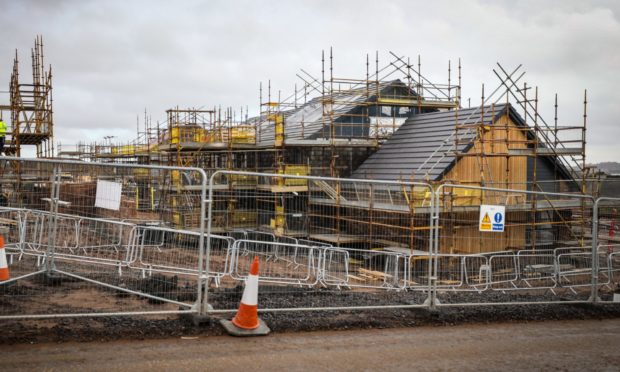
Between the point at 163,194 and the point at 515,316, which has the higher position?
the point at 163,194

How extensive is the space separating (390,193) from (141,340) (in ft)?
47.9

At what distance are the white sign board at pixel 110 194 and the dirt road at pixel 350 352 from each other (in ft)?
9.49

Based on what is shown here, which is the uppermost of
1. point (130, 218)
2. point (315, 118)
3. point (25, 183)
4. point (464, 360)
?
point (315, 118)

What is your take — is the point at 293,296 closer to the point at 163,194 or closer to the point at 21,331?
the point at 163,194

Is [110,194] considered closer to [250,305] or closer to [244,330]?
[250,305]

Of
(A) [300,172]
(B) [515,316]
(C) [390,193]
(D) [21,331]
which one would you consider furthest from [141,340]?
(A) [300,172]

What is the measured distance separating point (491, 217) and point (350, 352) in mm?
3926

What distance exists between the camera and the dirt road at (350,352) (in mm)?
5820

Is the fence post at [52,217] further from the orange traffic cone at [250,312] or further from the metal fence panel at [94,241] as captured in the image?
the orange traffic cone at [250,312]

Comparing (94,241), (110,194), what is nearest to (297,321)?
(110,194)

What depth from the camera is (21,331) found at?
6430 mm

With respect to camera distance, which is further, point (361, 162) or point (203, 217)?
point (361, 162)

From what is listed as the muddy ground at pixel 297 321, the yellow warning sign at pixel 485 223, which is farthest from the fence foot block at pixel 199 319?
the yellow warning sign at pixel 485 223

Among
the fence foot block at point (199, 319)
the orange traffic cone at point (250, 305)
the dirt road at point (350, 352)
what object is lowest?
the dirt road at point (350, 352)
